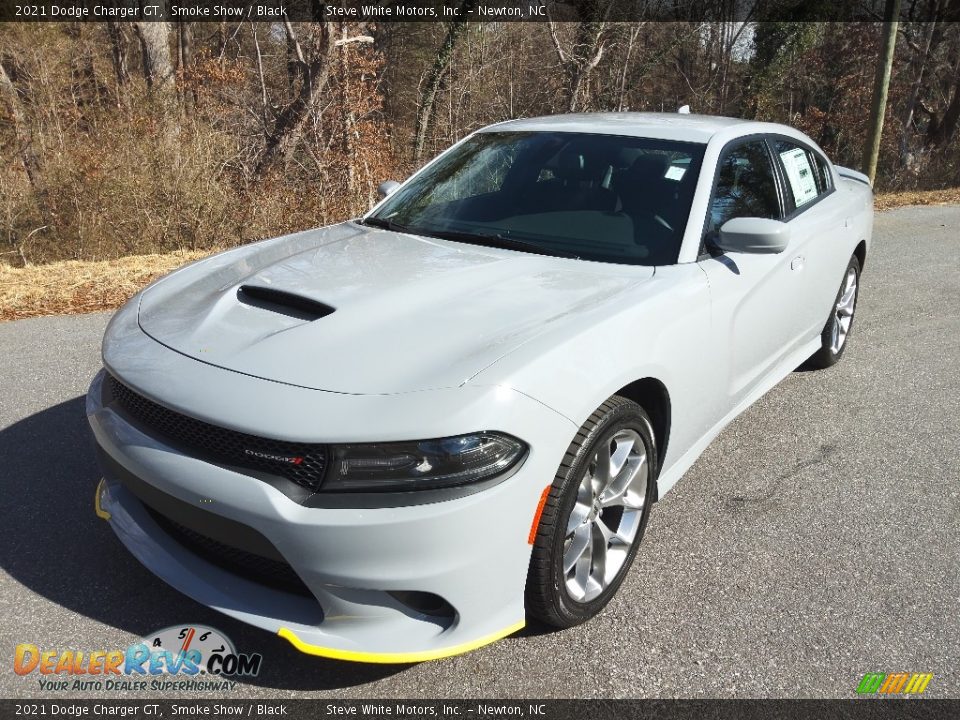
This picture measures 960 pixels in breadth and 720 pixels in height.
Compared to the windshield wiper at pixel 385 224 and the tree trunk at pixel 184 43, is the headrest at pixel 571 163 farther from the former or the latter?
the tree trunk at pixel 184 43

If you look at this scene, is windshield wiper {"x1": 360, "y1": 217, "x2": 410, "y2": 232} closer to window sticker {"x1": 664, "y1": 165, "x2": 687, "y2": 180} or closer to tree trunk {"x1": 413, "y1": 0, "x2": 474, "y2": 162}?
window sticker {"x1": 664, "y1": 165, "x2": 687, "y2": 180}

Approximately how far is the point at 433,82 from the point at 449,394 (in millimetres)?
14713

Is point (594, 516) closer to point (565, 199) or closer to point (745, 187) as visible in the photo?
point (565, 199)

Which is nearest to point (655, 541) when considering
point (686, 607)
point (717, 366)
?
point (686, 607)

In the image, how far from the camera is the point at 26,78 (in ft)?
37.9

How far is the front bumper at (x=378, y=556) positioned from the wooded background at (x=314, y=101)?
775 centimetres

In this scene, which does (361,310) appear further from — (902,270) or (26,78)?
(26,78)

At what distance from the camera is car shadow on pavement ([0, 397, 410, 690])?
249cm

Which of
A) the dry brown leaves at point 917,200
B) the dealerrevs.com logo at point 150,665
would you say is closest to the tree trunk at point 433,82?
the dry brown leaves at point 917,200

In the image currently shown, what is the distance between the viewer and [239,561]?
7.91ft

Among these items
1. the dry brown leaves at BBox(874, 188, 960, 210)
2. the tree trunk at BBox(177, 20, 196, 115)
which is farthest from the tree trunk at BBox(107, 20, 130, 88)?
the dry brown leaves at BBox(874, 188, 960, 210)

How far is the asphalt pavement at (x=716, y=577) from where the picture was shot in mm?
2473

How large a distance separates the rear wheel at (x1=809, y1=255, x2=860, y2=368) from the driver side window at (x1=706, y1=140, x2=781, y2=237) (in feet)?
4.22

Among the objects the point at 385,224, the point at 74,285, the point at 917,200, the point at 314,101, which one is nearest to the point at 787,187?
the point at 385,224
